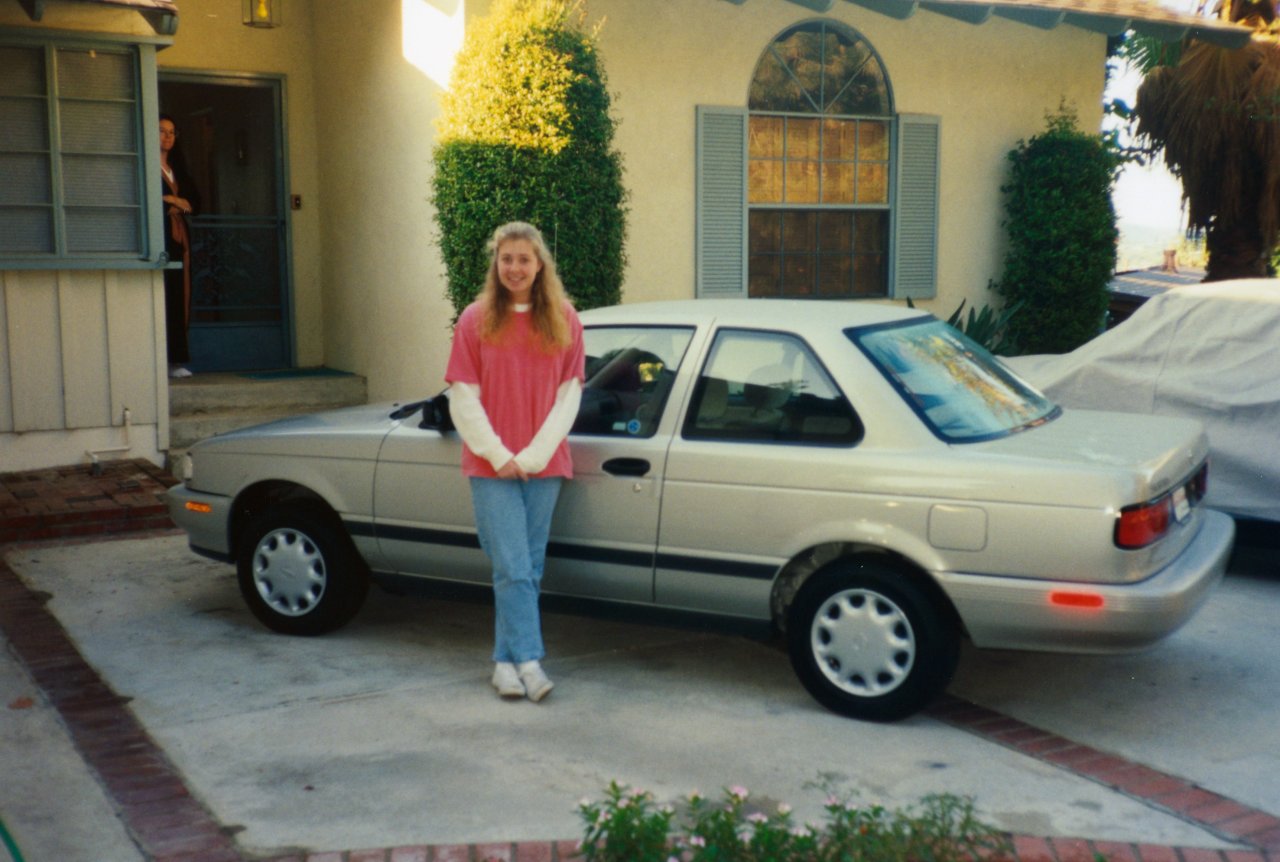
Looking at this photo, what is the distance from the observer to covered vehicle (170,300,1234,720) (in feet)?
15.7

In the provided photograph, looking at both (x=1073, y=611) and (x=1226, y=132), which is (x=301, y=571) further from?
(x=1226, y=132)

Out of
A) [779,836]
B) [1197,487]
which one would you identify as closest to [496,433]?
[779,836]

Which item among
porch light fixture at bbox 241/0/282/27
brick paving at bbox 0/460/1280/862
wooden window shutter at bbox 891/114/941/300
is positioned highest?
porch light fixture at bbox 241/0/282/27

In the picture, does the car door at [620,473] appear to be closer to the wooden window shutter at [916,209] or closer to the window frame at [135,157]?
the window frame at [135,157]

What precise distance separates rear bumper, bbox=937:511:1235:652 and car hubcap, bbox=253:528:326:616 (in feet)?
8.97

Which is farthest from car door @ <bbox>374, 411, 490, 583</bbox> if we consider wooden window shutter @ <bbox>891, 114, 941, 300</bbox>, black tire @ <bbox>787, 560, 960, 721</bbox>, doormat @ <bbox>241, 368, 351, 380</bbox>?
wooden window shutter @ <bbox>891, 114, 941, 300</bbox>

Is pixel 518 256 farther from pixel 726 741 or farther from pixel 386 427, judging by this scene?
pixel 726 741

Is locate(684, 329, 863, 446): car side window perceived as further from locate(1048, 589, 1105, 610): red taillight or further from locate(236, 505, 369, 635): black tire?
locate(236, 505, 369, 635): black tire

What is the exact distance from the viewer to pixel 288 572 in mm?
6121

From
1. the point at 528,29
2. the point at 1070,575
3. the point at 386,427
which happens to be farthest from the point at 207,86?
the point at 1070,575

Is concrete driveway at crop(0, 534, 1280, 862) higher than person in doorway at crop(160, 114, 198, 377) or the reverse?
the reverse

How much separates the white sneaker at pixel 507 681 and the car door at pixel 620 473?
400mm

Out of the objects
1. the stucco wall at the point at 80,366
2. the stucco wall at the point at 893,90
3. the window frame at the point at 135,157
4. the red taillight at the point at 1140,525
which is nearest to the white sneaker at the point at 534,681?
the red taillight at the point at 1140,525

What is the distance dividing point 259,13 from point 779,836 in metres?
9.04
